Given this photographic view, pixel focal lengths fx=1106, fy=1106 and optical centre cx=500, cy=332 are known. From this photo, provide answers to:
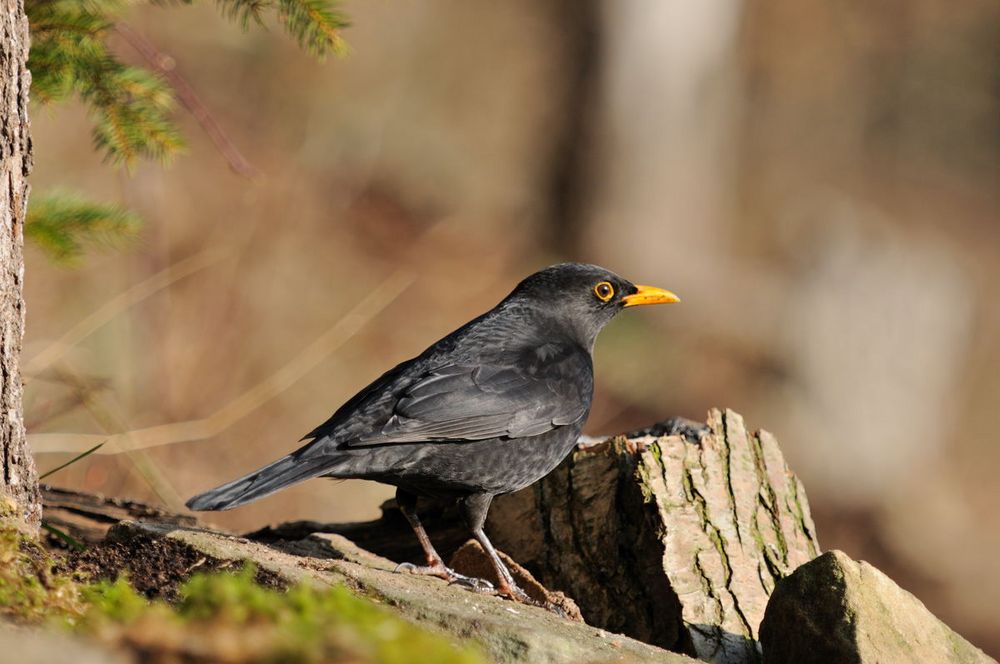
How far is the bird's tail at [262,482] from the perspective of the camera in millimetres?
4023

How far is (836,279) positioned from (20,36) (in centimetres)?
1154

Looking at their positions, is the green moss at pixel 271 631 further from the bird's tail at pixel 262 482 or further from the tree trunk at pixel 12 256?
the bird's tail at pixel 262 482

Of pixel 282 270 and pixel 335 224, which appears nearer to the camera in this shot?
pixel 282 270

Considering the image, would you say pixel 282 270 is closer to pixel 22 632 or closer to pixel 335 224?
pixel 335 224

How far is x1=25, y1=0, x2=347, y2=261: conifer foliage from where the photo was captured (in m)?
4.92

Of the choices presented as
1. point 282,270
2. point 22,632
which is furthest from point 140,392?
point 22,632

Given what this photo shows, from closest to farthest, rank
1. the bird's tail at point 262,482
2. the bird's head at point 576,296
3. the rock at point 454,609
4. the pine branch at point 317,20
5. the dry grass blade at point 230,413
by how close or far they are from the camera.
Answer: the rock at point 454,609 → the bird's tail at point 262,482 → the pine branch at point 317,20 → the bird's head at point 576,296 → the dry grass blade at point 230,413

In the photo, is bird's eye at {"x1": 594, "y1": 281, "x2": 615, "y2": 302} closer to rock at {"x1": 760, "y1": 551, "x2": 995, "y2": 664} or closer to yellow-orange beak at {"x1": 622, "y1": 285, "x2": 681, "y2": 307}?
yellow-orange beak at {"x1": 622, "y1": 285, "x2": 681, "y2": 307}

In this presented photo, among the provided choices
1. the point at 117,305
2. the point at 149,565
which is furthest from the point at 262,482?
the point at 117,305

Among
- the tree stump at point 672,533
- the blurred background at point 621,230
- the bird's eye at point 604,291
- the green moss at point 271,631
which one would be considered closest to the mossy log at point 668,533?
the tree stump at point 672,533

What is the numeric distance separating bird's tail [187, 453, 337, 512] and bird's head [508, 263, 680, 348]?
1751mm

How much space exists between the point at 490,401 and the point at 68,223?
2.33 meters

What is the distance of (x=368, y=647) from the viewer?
1967 millimetres

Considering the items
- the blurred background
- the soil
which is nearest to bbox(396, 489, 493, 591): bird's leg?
the soil
